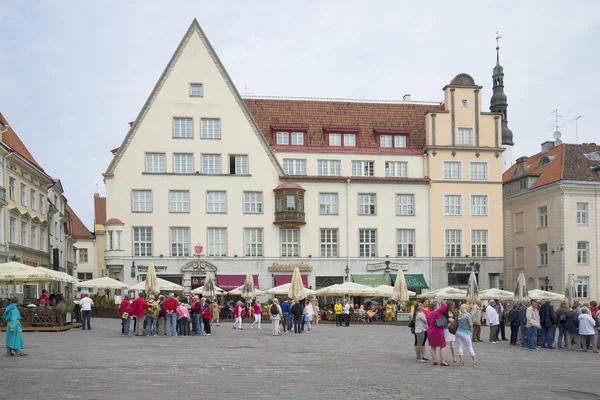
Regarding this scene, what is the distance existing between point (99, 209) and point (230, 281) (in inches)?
1740

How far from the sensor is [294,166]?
55.6 metres

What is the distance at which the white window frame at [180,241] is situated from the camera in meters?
52.8

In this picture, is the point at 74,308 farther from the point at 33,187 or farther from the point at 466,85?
the point at 466,85

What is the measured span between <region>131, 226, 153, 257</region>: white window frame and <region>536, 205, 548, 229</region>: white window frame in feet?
98.6

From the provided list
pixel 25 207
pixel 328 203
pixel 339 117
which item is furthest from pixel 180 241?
pixel 339 117

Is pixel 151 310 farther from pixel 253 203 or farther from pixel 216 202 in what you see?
pixel 253 203

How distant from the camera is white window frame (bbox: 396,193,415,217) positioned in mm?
55969

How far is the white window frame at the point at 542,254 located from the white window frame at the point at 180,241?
89.3 ft

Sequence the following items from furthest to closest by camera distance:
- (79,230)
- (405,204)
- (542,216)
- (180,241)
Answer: (79,230), (542,216), (405,204), (180,241)

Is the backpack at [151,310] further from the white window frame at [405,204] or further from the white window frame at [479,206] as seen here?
the white window frame at [479,206]

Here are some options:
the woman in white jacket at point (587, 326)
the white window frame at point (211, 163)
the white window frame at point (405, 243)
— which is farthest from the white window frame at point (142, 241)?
the woman in white jacket at point (587, 326)

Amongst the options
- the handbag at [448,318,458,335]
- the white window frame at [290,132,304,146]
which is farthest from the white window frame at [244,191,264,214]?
the handbag at [448,318,458,335]

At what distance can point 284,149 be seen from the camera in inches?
2189

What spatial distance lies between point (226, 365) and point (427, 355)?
6602 mm
